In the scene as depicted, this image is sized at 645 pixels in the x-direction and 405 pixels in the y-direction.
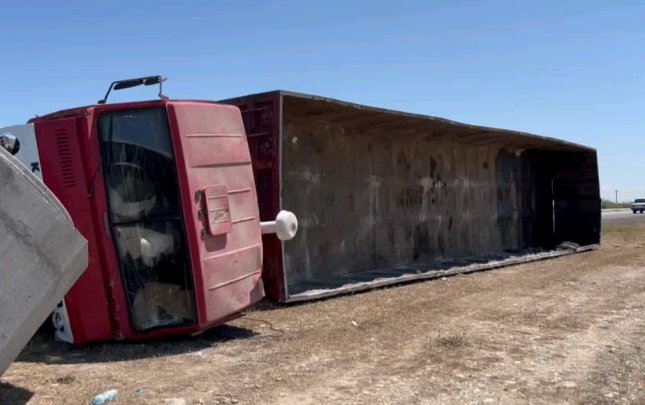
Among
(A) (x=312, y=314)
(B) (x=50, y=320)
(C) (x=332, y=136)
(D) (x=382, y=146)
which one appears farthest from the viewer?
(D) (x=382, y=146)

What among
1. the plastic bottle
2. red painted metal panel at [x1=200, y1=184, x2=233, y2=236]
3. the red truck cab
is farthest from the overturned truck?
the plastic bottle

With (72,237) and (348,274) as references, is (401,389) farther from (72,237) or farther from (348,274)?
(348,274)

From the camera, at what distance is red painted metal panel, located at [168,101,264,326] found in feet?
18.9

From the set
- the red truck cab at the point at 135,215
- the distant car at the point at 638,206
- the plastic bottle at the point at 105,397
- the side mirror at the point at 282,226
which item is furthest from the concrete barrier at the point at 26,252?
the distant car at the point at 638,206

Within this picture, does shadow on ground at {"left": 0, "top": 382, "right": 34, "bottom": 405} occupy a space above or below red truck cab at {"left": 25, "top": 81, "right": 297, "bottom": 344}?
below

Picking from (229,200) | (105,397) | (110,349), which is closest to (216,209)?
(229,200)

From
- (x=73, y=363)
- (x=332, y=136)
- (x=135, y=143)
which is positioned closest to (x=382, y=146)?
(x=332, y=136)

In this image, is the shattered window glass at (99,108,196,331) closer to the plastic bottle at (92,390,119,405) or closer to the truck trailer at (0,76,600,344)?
the truck trailer at (0,76,600,344)

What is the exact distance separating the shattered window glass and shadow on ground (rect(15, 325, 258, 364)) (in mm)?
268

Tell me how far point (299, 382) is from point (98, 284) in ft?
6.48

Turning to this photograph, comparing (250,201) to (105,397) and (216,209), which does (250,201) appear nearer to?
(216,209)

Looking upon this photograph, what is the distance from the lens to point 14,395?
4.66 metres

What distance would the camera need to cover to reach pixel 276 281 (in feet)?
26.2

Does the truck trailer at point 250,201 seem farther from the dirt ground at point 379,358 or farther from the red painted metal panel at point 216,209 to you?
the dirt ground at point 379,358
